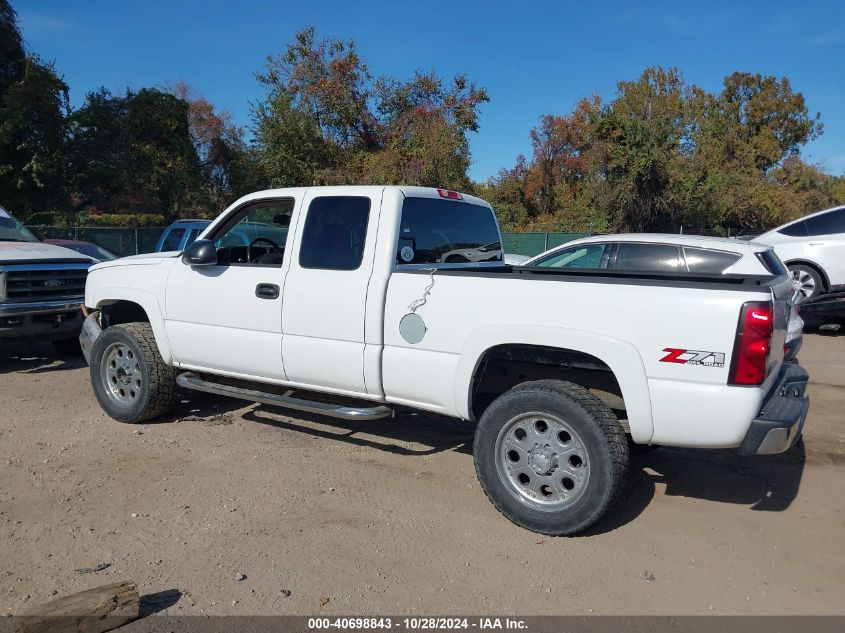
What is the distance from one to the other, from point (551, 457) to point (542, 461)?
2.3 inches

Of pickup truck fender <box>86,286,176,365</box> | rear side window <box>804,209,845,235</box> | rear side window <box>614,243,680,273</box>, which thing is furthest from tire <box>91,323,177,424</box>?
rear side window <box>804,209,845,235</box>

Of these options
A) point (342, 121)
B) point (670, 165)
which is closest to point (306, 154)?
point (342, 121)

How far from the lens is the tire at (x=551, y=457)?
3.64 m

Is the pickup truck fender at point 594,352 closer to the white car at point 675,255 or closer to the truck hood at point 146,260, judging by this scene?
the white car at point 675,255

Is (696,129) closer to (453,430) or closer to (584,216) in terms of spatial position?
(584,216)

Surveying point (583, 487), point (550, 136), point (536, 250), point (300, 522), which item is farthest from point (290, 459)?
point (550, 136)

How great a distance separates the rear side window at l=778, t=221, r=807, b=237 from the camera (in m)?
11.2

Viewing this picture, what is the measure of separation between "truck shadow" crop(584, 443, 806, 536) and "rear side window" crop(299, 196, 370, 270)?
240cm

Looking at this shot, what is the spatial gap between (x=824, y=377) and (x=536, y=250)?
16.2m

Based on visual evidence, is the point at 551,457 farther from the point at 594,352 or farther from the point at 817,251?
the point at 817,251

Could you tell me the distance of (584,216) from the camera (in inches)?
1172

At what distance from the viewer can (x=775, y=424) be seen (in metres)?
3.41

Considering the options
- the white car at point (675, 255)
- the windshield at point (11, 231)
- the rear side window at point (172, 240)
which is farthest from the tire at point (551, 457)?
the rear side window at point (172, 240)

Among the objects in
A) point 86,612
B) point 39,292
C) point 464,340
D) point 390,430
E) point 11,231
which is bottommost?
point 86,612
